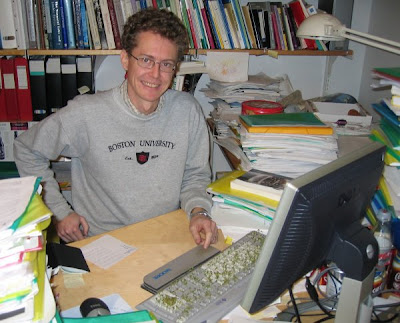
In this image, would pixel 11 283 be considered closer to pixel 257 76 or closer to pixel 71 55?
pixel 71 55

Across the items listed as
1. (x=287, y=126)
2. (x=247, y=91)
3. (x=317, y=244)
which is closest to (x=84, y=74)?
(x=247, y=91)

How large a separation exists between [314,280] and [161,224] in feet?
1.78

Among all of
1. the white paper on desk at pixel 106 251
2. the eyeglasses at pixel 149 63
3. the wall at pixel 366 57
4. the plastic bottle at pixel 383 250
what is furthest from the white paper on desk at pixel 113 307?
the wall at pixel 366 57

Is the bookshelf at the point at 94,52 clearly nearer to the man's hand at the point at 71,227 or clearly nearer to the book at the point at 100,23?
the book at the point at 100,23

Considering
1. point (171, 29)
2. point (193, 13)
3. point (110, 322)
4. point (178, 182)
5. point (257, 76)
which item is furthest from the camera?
point (257, 76)

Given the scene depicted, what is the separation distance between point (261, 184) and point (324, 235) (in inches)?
25.2


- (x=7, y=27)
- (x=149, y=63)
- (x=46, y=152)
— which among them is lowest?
(x=46, y=152)

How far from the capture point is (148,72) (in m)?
1.51

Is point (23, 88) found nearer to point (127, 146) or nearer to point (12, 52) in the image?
point (12, 52)

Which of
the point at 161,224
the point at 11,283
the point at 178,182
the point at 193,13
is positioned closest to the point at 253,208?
the point at 161,224

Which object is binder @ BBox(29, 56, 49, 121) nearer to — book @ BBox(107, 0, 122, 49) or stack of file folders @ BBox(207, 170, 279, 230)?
book @ BBox(107, 0, 122, 49)

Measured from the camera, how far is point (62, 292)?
1013 mm

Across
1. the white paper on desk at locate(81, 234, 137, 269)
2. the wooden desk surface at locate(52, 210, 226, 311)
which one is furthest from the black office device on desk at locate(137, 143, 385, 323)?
the white paper on desk at locate(81, 234, 137, 269)

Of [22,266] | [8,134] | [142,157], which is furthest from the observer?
[8,134]
